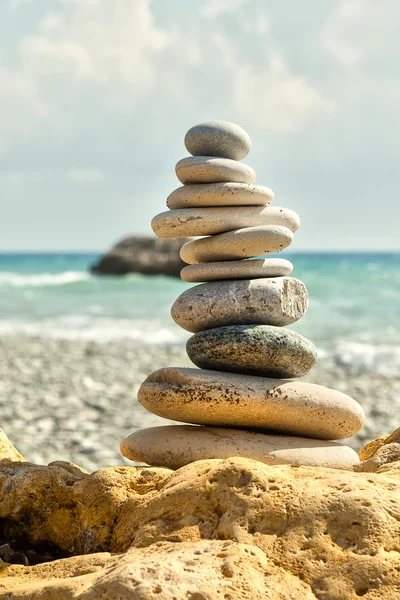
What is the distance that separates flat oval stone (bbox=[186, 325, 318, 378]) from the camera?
405 cm

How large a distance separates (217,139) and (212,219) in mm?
483

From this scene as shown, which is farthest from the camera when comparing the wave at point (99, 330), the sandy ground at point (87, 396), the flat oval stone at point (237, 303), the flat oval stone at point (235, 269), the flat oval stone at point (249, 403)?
the wave at point (99, 330)

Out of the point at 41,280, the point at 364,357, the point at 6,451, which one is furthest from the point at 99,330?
the point at 41,280

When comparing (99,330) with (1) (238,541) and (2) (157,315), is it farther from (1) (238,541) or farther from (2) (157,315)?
(1) (238,541)

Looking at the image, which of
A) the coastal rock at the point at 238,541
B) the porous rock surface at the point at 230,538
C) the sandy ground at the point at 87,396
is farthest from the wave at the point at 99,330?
Result: the coastal rock at the point at 238,541

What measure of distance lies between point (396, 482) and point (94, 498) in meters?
1.23

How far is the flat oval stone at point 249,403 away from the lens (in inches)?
155

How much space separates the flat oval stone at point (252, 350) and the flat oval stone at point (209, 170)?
2.89 feet

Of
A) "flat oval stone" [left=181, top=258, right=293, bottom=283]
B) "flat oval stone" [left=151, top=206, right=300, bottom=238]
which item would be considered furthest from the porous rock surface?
"flat oval stone" [left=151, top=206, right=300, bottom=238]

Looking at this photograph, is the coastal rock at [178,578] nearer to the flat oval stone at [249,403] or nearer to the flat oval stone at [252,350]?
the flat oval stone at [249,403]

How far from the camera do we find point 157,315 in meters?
21.8

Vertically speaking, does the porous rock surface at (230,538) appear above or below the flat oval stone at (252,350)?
below

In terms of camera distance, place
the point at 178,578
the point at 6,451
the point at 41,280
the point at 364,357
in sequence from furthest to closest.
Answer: the point at 41,280
the point at 364,357
the point at 6,451
the point at 178,578

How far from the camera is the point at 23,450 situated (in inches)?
319
